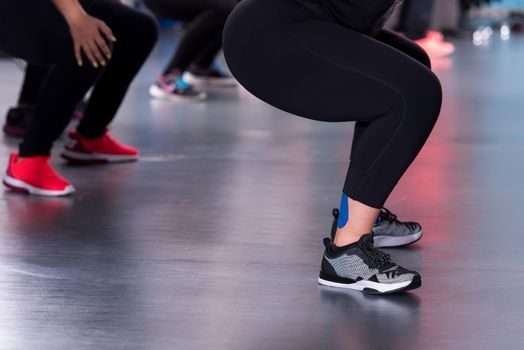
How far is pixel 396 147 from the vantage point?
6.13 ft

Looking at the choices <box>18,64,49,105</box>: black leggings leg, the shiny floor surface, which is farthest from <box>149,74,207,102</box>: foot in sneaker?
<box>18,64,49,105</box>: black leggings leg

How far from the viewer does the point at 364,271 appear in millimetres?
1930

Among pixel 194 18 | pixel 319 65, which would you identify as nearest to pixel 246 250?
pixel 319 65

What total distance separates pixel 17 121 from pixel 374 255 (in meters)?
2.00

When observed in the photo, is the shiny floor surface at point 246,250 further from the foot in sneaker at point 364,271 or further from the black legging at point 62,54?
the black legging at point 62,54

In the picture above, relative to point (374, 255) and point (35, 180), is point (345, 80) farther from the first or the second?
point (35, 180)

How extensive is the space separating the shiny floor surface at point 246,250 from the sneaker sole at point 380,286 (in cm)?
2

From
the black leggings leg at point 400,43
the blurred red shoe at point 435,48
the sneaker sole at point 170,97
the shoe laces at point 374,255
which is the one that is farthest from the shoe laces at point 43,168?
the blurred red shoe at point 435,48

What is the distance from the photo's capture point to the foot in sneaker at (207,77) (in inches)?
206

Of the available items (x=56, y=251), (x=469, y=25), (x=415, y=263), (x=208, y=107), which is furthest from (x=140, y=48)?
(x=469, y=25)

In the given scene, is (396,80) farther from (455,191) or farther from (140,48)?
A: (140,48)

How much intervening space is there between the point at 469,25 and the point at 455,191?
722cm

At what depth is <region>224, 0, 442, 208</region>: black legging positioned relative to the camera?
6.03 ft

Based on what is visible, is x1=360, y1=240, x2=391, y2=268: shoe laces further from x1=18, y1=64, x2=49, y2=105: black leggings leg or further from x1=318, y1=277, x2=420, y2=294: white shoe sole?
x1=18, y1=64, x2=49, y2=105: black leggings leg
